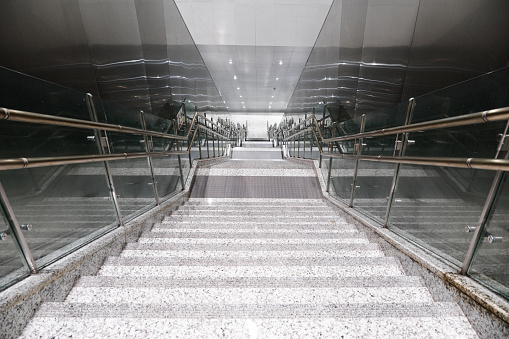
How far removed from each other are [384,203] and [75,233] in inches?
89.0

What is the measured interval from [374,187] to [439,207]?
672 mm

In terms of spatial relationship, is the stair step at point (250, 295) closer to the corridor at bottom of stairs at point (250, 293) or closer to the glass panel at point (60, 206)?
the corridor at bottom of stairs at point (250, 293)

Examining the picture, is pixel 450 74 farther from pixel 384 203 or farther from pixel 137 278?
pixel 137 278

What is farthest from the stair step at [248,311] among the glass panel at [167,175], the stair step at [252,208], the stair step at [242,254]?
the stair step at [252,208]

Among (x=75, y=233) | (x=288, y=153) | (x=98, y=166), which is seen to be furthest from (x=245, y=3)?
(x=75, y=233)

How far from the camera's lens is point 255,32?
6.53 m

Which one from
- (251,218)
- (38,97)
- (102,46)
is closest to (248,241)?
(251,218)

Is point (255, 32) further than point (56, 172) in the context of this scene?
Yes

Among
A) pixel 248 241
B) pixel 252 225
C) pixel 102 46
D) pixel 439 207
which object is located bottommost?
pixel 252 225

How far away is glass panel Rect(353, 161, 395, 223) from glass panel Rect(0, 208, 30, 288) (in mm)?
2220

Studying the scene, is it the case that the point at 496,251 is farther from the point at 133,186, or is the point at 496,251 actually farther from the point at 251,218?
the point at 133,186

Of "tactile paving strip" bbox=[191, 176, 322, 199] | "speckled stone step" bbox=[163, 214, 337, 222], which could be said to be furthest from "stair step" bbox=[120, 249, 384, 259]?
"tactile paving strip" bbox=[191, 176, 322, 199]

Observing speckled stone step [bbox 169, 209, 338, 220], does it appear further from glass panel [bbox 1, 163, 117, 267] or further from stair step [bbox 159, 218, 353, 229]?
glass panel [bbox 1, 163, 117, 267]

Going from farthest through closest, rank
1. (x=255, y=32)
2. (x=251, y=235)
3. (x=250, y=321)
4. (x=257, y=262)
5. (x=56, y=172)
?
(x=255, y=32) < (x=251, y=235) < (x=56, y=172) < (x=257, y=262) < (x=250, y=321)
